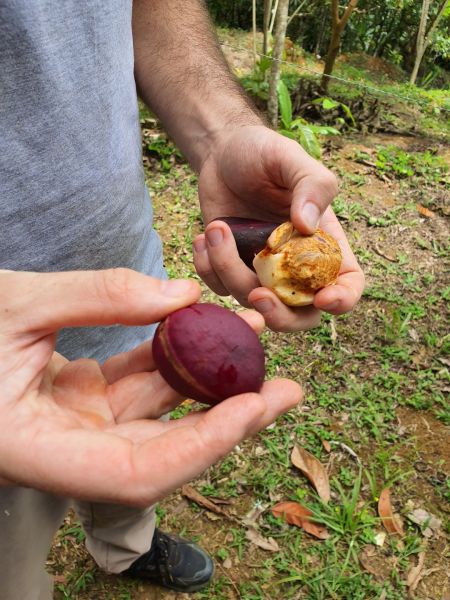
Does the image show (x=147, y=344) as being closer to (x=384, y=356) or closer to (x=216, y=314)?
(x=216, y=314)

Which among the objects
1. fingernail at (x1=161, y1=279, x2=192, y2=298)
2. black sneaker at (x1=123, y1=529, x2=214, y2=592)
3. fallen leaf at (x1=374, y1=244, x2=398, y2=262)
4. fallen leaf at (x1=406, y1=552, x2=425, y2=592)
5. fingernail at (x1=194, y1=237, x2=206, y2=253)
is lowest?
black sneaker at (x1=123, y1=529, x2=214, y2=592)

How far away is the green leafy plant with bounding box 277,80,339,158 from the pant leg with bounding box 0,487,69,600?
397 centimetres

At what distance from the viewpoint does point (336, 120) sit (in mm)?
5828

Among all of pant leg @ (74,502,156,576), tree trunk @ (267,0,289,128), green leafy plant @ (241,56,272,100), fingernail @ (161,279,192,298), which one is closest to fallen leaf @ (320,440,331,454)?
pant leg @ (74,502,156,576)

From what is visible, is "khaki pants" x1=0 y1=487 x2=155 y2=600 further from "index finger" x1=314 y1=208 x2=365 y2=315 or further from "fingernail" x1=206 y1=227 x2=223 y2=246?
"index finger" x1=314 y1=208 x2=365 y2=315

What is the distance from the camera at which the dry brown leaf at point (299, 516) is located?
2.61 m

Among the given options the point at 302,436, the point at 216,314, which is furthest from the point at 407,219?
the point at 216,314

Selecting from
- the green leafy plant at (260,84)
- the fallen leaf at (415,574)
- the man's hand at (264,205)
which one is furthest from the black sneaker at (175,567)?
the green leafy plant at (260,84)

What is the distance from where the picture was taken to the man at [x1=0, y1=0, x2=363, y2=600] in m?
1.12

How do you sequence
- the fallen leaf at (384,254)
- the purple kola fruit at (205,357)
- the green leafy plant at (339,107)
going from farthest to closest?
the green leafy plant at (339,107) < the fallen leaf at (384,254) < the purple kola fruit at (205,357)

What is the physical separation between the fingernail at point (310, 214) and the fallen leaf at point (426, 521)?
5.77ft

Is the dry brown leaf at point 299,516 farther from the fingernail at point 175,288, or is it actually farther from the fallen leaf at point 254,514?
the fingernail at point 175,288

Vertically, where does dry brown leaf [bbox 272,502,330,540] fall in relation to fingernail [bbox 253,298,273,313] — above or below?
below

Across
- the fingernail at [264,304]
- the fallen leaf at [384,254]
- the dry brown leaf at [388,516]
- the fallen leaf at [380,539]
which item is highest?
the fingernail at [264,304]
